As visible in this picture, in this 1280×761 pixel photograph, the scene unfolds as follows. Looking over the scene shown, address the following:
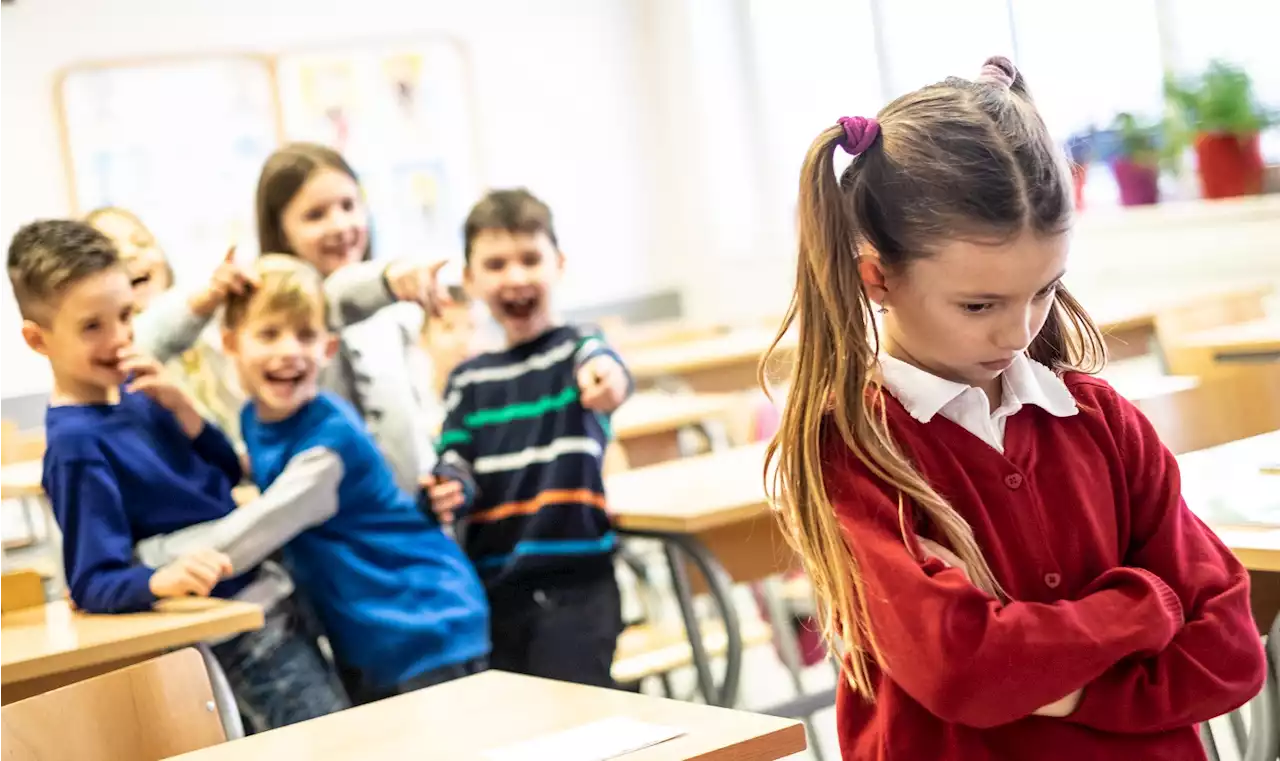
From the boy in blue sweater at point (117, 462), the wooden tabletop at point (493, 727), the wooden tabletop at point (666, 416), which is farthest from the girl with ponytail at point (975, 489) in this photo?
the wooden tabletop at point (666, 416)

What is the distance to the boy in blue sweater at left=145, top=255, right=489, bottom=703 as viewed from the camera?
9.47ft

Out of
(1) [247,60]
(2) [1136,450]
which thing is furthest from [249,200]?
(2) [1136,450]

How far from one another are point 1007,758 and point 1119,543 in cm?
23

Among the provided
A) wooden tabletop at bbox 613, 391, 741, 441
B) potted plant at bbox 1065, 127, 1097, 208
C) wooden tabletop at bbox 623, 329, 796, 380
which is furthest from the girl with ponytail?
potted plant at bbox 1065, 127, 1097, 208

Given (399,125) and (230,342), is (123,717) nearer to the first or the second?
(230,342)

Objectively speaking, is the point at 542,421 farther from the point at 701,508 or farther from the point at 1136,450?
the point at 1136,450

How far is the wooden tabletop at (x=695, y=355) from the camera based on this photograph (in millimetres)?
5680

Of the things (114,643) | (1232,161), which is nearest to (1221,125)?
(1232,161)

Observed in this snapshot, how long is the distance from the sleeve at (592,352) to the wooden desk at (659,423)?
107 cm

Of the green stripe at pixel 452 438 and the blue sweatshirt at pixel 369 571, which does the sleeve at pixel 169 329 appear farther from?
the green stripe at pixel 452 438

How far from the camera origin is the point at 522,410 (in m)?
3.15

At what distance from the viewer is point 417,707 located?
6.10 feet

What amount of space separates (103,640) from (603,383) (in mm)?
Result: 1024

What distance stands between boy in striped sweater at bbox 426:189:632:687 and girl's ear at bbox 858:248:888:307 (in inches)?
60.7
